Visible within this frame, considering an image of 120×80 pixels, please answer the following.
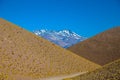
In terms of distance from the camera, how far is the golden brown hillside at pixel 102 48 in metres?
159

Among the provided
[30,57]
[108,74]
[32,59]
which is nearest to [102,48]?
[30,57]

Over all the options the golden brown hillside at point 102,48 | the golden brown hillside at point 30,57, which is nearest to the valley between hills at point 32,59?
the golden brown hillside at point 30,57

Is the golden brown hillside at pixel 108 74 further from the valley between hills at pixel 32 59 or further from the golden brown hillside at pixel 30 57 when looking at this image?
the golden brown hillside at pixel 30 57

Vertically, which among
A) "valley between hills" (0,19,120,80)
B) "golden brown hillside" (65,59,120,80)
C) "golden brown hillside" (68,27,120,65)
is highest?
"golden brown hillside" (68,27,120,65)

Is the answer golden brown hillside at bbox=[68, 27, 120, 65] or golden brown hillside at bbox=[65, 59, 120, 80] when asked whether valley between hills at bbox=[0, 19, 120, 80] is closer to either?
golden brown hillside at bbox=[65, 59, 120, 80]

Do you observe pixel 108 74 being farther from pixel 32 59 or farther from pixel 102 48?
pixel 102 48

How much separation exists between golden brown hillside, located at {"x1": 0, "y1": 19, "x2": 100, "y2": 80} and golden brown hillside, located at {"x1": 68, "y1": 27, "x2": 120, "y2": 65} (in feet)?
236

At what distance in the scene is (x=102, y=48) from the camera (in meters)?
172

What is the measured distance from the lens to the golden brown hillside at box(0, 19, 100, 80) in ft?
196

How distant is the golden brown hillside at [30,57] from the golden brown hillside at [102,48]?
71.9 meters

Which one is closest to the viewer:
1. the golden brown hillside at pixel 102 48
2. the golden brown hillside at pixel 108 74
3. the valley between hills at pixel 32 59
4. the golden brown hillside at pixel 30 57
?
the golden brown hillside at pixel 108 74

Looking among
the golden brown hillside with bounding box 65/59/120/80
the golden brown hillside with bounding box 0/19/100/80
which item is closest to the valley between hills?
the golden brown hillside with bounding box 0/19/100/80

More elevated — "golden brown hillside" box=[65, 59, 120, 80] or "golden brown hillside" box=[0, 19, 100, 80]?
"golden brown hillside" box=[0, 19, 100, 80]

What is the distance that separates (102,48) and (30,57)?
356 ft
